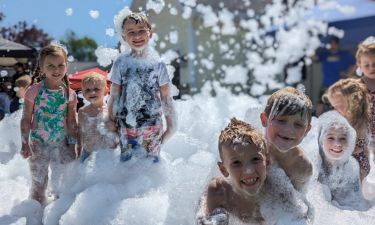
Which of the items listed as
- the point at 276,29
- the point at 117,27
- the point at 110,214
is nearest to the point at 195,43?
the point at 276,29

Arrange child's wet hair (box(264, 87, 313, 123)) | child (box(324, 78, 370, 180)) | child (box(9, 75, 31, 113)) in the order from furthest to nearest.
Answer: child (box(9, 75, 31, 113)) < child (box(324, 78, 370, 180)) < child's wet hair (box(264, 87, 313, 123))

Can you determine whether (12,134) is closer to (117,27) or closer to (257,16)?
(117,27)

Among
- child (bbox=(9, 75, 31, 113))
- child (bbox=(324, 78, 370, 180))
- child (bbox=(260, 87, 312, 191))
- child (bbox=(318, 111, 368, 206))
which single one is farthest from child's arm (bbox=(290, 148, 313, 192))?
child (bbox=(9, 75, 31, 113))

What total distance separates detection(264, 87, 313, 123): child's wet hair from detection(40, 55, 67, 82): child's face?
1.65m

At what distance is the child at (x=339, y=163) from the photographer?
12.0ft

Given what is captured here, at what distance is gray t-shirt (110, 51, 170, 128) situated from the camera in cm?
344

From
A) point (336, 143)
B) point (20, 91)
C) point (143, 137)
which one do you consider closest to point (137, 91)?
point (143, 137)

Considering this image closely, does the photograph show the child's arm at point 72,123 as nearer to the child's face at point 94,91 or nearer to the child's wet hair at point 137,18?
the child's face at point 94,91

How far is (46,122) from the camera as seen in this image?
3541 mm

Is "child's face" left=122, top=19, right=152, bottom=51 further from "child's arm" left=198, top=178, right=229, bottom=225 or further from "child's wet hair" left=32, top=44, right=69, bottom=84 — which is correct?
"child's arm" left=198, top=178, right=229, bottom=225

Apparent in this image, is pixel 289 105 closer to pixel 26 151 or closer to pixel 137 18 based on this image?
pixel 137 18

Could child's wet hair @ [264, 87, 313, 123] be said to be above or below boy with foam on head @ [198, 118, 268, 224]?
above

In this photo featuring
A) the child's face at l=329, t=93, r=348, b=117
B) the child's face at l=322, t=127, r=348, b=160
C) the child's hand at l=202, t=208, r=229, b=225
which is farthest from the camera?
the child's face at l=329, t=93, r=348, b=117

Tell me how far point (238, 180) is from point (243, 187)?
0.05m
